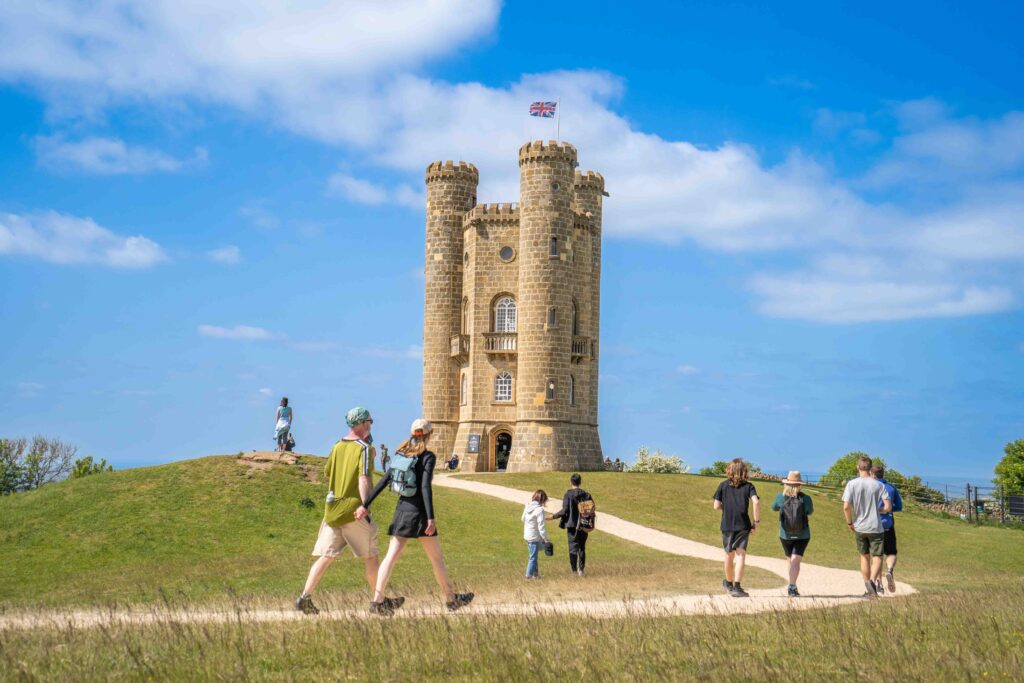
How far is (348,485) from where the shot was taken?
12758 mm

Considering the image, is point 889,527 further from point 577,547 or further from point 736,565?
point 577,547

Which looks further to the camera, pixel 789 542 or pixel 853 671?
pixel 789 542

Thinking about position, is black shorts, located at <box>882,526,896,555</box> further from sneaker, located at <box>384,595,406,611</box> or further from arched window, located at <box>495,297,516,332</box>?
arched window, located at <box>495,297,516,332</box>

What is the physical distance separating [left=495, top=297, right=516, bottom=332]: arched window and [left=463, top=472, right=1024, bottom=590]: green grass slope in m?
9.70

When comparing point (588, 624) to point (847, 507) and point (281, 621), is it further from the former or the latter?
point (847, 507)

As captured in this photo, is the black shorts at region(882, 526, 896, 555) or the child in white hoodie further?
the child in white hoodie

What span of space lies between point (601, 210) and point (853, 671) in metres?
48.9

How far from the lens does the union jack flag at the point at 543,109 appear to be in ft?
176

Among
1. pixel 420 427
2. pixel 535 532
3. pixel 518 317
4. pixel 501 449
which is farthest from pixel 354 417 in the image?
pixel 501 449

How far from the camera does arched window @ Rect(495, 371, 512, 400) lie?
54125 mm

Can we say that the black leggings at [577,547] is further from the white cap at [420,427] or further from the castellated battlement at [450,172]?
the castellated battlement at [450,172]

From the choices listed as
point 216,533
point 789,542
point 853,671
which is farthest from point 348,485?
point 216,533

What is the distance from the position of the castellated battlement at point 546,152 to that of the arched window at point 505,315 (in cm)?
743

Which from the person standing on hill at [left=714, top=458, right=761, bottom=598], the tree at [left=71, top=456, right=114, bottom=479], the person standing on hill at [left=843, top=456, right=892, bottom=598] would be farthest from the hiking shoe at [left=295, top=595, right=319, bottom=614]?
the tree at [left=71, top=456, right=114, bottom=479]
